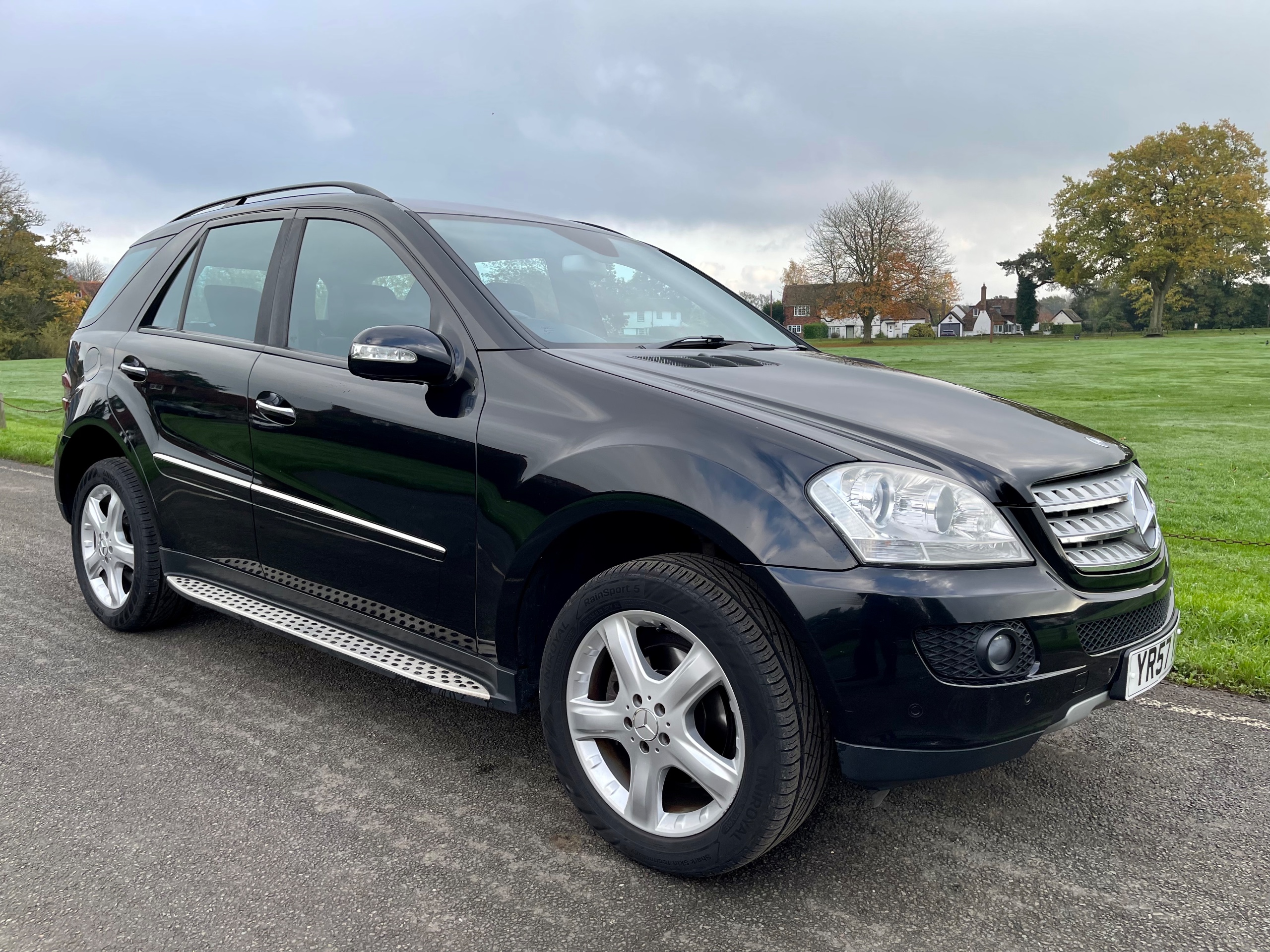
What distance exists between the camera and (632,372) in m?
2.70

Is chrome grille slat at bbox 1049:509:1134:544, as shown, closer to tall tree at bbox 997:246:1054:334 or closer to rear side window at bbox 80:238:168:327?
rear side window at bbox 80:238:168:327

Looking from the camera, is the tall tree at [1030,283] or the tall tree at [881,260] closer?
the tall tree at [881,260]

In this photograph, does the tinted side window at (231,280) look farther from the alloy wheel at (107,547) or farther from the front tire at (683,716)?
the front tire at (683,716)

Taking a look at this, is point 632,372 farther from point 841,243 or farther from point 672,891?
point 841,243

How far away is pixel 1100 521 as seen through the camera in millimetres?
2490

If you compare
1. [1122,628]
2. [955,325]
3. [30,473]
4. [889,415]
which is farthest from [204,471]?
[955,325]

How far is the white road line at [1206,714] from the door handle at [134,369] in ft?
13.8

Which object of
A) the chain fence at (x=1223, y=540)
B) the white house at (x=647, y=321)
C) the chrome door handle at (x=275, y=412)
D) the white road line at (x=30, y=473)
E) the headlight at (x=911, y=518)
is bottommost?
the chain fence at (x=1223, y=540)

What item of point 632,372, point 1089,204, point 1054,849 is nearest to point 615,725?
point 632,372

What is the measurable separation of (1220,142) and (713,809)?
7948cm

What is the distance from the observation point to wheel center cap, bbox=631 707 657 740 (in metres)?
2.42

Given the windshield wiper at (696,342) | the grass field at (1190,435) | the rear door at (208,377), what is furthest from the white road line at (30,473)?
the windshield wiper at (696,342)

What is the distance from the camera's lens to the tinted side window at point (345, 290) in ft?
10.4

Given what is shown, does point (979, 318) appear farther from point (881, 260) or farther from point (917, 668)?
point (917, 668)
